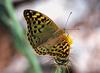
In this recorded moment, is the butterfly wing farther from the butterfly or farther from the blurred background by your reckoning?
the blurred background

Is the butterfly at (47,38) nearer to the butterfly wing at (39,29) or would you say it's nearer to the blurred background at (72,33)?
the butterfly wing at (39,29)

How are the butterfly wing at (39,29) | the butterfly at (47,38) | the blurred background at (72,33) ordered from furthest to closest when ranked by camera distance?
the blurred background at (72,33) → the butterfly wing at (39,29) → the butterfly at (47,38)

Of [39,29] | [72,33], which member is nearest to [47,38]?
[39,29]

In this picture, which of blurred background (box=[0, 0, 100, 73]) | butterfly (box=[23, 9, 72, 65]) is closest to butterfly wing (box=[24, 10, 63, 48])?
butterfly (box=[23, 9, 72, 65])

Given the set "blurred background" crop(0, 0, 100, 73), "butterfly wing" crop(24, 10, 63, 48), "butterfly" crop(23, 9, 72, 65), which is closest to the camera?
"butterfly" crop(23, 9, 72, 65)

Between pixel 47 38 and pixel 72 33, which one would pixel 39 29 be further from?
pixel 72 33

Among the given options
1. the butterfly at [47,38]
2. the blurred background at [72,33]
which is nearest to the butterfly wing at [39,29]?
the butterfly at [47,38]

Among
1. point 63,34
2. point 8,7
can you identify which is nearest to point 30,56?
point 8,7

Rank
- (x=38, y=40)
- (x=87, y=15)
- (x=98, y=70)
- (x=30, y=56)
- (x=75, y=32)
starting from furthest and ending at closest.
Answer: (x=87, y=15) < (x=75, y=32) < (x=98, y=70) < (x=30, y=56) < (x=38, y=40)

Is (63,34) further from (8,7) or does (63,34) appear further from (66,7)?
(66,7)
